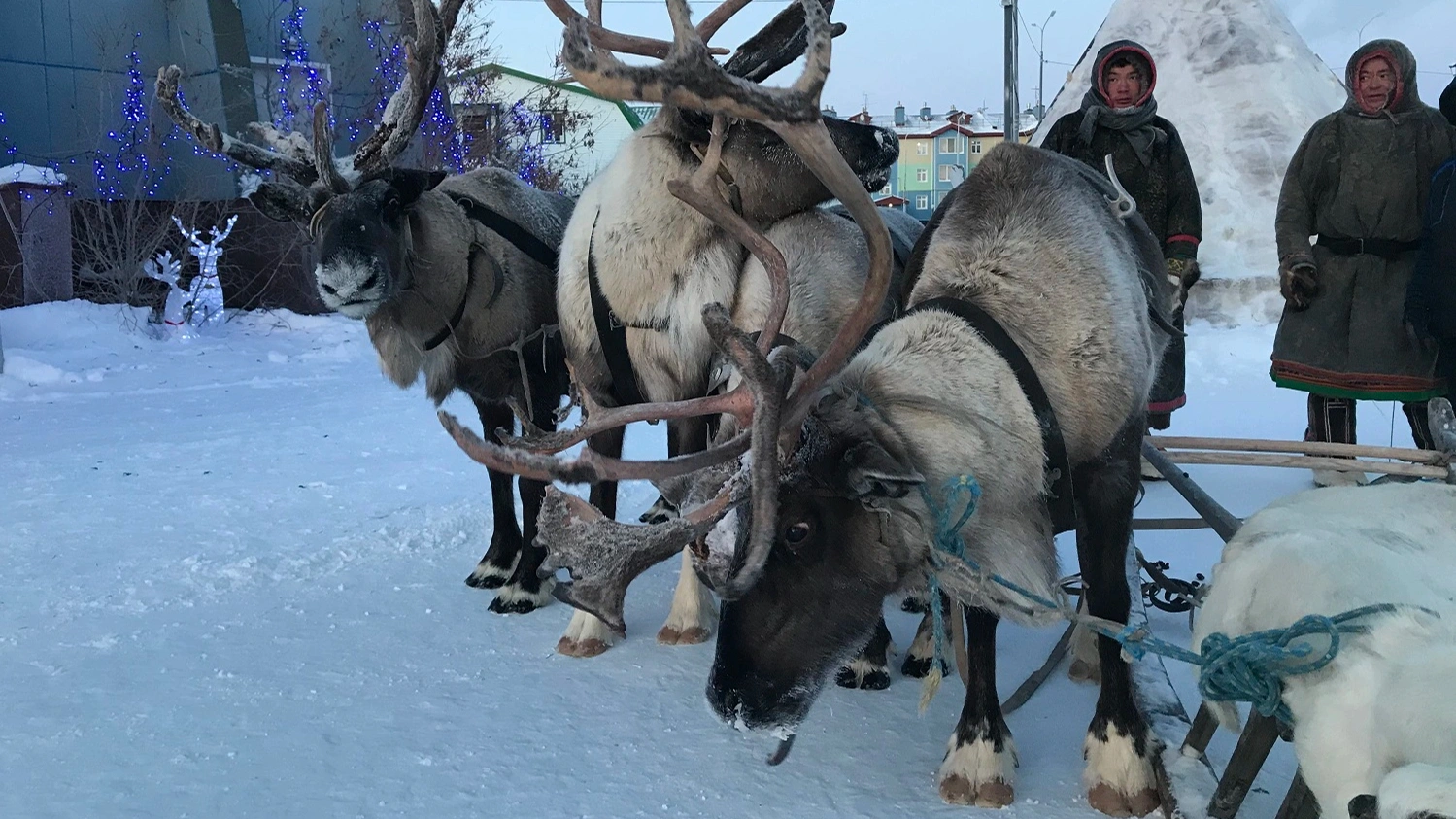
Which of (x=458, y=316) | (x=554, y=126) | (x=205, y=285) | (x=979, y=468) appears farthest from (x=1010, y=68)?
(x=979, y=468)

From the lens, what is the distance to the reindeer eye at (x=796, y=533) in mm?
2414

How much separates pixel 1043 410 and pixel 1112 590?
1.95 feet

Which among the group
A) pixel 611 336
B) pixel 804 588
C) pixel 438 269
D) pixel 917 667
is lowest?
pixel 917 667

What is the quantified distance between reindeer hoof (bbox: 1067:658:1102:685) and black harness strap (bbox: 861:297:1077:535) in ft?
3.30

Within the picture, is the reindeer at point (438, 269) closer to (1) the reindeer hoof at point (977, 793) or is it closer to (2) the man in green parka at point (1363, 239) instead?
(1) the reindeer hoof at point (977, 793)

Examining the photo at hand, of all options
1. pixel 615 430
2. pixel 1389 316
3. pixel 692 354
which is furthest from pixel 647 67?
pixel 1389 316

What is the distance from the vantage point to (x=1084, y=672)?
3.46 meters

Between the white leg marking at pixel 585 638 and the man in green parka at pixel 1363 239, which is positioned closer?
the white leg marking at pixel 585 638

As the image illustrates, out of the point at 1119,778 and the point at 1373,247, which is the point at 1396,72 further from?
the point at 1119,778

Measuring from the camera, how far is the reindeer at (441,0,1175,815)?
Answer: 237cm

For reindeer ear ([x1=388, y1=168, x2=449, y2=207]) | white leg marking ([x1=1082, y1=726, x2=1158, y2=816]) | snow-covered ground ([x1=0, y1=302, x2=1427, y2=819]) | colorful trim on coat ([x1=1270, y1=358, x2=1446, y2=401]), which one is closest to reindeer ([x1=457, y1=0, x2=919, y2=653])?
snow-covered ground ([x1=0, y1=302, x2=1427, y2=819])

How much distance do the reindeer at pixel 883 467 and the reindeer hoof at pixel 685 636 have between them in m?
1.19

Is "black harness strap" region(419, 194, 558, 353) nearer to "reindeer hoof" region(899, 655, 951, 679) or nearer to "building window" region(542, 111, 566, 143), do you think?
"reindeer hoof" region(899, 655, 951, 679)

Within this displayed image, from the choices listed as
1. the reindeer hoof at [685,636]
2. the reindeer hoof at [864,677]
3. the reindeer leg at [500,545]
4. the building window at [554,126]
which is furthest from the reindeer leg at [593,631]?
the building window at [554,126]
